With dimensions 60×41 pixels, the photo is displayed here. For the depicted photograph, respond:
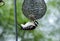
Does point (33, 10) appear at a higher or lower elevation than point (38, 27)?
higher

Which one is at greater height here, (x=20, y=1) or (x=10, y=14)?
(x=20, y=1)

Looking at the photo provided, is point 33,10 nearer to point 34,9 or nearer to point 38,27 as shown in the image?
point 34,9

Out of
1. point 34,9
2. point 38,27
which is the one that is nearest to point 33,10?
point 34,9

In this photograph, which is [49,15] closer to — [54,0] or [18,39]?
[54,0]

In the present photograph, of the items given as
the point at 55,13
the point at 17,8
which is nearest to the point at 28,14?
the point at 17,8
